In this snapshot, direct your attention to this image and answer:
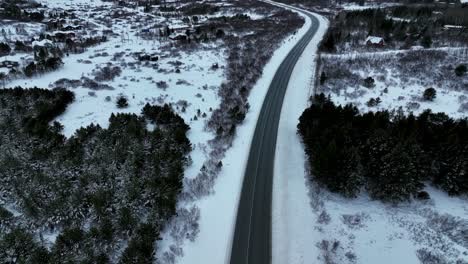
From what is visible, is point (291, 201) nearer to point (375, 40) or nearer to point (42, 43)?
Answer: point (375, 40)

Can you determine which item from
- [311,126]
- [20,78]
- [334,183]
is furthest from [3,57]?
[334,183]

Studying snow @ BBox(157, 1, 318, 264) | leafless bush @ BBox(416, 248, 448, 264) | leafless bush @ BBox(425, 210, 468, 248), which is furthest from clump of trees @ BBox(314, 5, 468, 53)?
leafless bush @ BBox(416, 248, 448, 264)

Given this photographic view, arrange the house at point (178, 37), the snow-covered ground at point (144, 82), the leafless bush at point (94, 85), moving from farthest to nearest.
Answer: the house at point (178, 37), the leafless bush at point (94, 85), the snow-covered ground at point (144, 82)

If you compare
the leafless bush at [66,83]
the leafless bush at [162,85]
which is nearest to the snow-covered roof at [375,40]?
the leafless bush at [162,85]

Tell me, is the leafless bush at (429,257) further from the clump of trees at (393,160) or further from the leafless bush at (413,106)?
the leafless bush at (413,106)

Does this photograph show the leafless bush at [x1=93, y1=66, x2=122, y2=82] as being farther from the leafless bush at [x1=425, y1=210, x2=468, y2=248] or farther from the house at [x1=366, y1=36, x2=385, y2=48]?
the house at [x1=366, y1=36, x2=385, y2=48]

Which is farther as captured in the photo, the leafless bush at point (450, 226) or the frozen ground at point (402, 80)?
the frozen ground at point (402, 80)

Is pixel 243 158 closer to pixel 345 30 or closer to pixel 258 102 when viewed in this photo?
pixel 258 102

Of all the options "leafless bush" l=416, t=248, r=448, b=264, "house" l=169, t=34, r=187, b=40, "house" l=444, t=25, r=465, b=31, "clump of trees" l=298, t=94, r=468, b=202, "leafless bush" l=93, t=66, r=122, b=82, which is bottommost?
"leafless bush" l=416, t=248, r=448, b=264

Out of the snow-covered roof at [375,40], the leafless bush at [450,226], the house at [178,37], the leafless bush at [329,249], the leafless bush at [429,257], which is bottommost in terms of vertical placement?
the leafless bush at [329,249]
